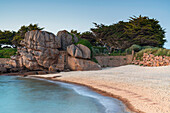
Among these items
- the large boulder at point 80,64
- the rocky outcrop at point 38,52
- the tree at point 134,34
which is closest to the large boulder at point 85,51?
the large boulder at point 80,64

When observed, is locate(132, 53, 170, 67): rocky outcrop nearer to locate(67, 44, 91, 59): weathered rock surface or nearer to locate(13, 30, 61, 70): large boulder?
locate(67, 44, 91, 59): weathered rock surface

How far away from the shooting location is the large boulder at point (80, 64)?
922 inches

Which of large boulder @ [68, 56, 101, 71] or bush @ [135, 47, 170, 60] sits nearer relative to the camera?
large boulder @ [68, 56, 101, 71]

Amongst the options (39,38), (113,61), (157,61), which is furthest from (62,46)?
(157,61)

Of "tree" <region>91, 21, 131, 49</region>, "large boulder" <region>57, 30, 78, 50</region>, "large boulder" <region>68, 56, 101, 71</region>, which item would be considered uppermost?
"tree" <region>91, 21, 131, 49</region>

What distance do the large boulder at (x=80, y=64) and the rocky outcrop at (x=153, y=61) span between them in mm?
7758

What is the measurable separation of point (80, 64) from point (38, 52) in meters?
6.42

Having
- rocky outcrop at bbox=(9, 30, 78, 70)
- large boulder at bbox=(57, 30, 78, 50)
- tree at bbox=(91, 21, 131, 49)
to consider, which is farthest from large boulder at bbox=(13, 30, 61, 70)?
tree at bbox=(91, 21, 131, 49)

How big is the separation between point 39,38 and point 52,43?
202 cm

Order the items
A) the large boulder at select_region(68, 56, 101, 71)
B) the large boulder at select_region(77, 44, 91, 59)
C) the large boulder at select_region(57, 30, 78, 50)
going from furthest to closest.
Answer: the large boulder at select_region(57, 30, 78, 50)
the large boulder at select_region(77, 44, 91, 59)
the large boulder at select_region(68, 56, 101, 71)

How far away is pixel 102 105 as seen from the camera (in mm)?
7855

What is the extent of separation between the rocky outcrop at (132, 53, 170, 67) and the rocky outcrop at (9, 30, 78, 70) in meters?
13.5

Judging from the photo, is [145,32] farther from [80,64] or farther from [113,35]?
[80,64]

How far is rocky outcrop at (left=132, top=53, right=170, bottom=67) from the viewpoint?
23.7 metres
